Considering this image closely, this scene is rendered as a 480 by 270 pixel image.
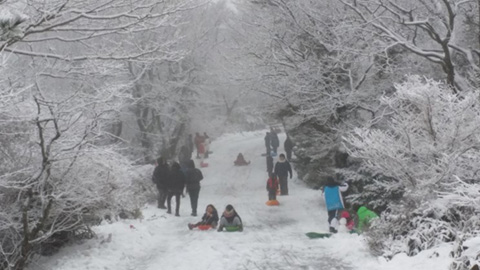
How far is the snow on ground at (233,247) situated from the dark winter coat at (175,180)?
821 millimetres

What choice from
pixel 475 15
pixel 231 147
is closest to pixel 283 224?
pixel 475 15

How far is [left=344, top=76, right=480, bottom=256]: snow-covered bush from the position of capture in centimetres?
843

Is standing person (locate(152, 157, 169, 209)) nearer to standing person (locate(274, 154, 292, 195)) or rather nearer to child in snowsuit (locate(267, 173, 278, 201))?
child in snowsuit (locate(267, 173, 278, 201))

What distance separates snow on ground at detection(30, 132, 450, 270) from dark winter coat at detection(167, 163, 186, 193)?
821 millimetres

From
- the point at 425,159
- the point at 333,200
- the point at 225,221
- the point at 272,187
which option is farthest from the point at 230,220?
the point at 272,187

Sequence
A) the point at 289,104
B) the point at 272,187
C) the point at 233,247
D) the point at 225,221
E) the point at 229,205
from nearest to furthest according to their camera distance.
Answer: the point at 233,247, the point at 225,221, the point at 229,205, the point at 272,187, the point at 289,104

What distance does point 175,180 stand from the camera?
1655cm

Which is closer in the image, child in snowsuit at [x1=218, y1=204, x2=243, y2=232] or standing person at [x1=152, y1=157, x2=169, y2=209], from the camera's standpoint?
A: child in snowsuit at [x1=218, y1=204, x2=243, y2=232]

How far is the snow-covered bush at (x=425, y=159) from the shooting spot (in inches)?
332

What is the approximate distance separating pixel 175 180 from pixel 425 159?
8495 mm

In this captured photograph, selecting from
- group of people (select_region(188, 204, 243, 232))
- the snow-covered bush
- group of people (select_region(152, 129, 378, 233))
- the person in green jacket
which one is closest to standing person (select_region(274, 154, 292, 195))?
group of people (select_region(152, 129, 378, 233))

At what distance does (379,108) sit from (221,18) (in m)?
18.5

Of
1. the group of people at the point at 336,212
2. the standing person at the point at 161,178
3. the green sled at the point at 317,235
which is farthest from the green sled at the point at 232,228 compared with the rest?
the standing person at the point at 161,178

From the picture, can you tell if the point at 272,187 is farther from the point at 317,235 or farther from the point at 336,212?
the point at 317,235
